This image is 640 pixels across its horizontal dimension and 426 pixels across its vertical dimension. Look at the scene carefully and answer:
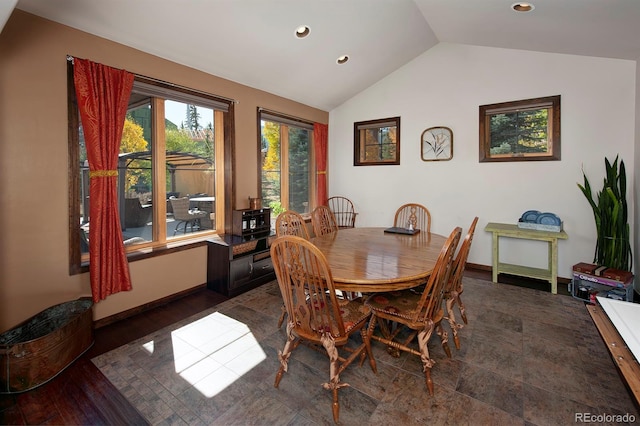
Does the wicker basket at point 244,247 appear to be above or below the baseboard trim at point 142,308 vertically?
above

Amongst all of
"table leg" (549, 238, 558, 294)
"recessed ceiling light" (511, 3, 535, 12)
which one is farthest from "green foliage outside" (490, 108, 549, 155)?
"recessed ceiling light" (511, 3, 535, 12)

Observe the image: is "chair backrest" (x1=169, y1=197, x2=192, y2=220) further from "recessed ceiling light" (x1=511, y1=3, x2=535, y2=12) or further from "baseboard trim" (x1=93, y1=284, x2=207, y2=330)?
"recessed ceiling light" (x1=511, y1=3, x2=535, y2=12)

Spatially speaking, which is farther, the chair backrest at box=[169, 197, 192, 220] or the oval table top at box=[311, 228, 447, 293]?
the chair backrest at box=[169, 197, 192, 220]

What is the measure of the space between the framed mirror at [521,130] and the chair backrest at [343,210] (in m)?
2.22

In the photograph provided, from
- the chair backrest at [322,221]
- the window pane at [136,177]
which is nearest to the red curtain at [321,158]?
the chair backrest at [322,221]

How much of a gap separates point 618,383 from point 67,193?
416cm

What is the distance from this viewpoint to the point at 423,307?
1.91 meters

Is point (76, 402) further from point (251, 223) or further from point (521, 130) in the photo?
point (521, 130)

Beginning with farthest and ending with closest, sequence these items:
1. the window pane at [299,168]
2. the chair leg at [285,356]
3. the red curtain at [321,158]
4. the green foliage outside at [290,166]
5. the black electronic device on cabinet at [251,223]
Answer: the red curtain at [321,158]
the window pane at [299,168]
the green foliage outside at [290,166]
the black electronic device on cabinet at [251,223]
the chair leg at [285,356]

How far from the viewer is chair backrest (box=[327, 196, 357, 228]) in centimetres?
541

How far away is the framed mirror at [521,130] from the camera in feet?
12.2

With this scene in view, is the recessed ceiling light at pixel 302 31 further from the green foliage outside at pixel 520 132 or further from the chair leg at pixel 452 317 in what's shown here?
the chair leg at pixel 452 317

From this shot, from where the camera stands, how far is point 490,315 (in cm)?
286

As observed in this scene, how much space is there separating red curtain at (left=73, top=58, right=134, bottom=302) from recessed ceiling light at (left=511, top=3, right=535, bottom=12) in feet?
11.6
